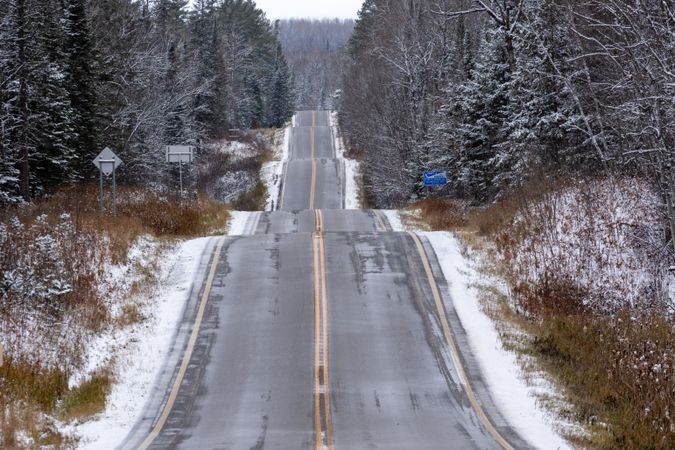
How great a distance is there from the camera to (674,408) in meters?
14.5

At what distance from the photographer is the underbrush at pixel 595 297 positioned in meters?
15.1

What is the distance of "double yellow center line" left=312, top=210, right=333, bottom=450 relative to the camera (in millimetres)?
14008

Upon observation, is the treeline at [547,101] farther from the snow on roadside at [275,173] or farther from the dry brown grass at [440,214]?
the snow on roadside at [275,173]


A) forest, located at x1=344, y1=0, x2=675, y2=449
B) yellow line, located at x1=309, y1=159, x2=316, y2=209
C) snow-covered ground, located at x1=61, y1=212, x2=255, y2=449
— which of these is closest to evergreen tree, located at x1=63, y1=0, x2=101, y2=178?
snow-covered ground, located at x1=61, y1=212, x2=255, y2=449

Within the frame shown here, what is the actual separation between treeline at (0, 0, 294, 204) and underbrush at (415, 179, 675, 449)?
17876 millimetres

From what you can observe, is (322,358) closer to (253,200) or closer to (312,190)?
(253,200)

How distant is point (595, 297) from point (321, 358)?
26.9 feet

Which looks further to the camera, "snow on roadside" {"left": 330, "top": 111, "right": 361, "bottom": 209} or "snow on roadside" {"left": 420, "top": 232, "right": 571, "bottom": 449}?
"snow on roadside" {"left": 330, "top": 111, "right": 361, "bottom": 209}

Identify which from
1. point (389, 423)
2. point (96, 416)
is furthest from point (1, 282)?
point (389, 423)

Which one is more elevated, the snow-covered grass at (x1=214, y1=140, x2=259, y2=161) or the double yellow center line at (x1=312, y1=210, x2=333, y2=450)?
the snow-covered grass at (x1=214, y1=140, x2=259, y2=161)

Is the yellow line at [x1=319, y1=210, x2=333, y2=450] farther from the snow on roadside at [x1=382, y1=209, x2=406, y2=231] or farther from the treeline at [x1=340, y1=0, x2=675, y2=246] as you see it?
the treeline at [x1=340, y1=0, x2=675, y2=246]

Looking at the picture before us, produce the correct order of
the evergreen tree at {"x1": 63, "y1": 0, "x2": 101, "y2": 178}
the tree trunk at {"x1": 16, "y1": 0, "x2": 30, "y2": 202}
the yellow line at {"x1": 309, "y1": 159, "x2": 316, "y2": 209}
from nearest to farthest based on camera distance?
the tree trunk at {"x1": 16, "y1": 0, "x2": 30, "y2": 202}
the evergreen tree at {"x1": 63, "y1": 0, "x2": 101, "y2": 178}
the yellow line at {"x1": 309, "y1": 159, "x2": 316, "y2": 209}

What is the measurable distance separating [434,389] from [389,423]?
84.5 inches

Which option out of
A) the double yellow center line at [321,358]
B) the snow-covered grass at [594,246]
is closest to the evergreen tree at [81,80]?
the double yellow center line at [321,358]
